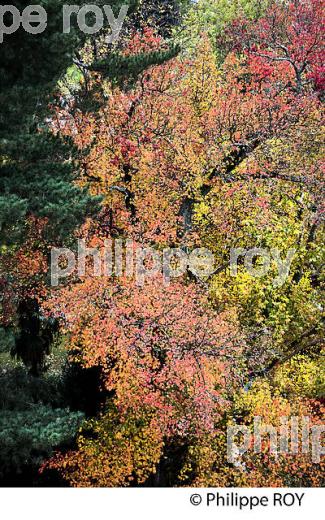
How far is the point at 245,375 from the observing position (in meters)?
24.0

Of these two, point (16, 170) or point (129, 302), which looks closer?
point (16, 170)

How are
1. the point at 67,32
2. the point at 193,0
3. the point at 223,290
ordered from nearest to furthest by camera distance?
1. the point at 67,32
2. the point at 223,290
3. the point at 193,0

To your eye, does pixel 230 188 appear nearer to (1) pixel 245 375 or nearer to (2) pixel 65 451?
(1) pixel 245 375

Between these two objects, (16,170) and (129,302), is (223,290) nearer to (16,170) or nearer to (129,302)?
(129,302)

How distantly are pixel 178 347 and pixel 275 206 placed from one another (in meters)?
7.70

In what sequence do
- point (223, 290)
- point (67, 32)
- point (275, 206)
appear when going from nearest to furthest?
point (67, 32)
point (223, 290)
point (275, 206)

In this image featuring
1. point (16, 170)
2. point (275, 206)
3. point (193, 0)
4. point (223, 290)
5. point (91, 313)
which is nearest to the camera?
point (16, 170)

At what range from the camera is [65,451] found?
79.1 feet

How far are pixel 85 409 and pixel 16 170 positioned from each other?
411 inches

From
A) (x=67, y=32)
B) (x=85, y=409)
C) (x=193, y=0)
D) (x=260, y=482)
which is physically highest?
(x=193, y=0)

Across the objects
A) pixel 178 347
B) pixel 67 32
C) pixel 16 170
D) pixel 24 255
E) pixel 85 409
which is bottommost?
pixel 85 409

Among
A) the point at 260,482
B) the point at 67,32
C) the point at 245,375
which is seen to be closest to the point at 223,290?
the point at 245,375

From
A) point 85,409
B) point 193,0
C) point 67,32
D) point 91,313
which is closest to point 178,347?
point 91,313

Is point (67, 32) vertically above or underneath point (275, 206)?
above
